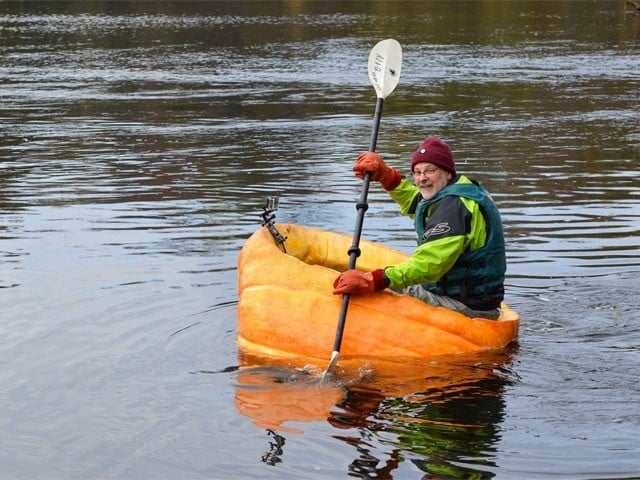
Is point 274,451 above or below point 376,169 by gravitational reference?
below

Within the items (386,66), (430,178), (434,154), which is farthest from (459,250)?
(386,66)

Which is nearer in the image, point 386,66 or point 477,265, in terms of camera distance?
point 477,265

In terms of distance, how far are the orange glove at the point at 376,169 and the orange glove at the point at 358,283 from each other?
906 millimetres

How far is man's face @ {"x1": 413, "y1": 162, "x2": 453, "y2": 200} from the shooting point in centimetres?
739

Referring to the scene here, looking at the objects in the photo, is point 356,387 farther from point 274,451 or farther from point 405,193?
point 405,193

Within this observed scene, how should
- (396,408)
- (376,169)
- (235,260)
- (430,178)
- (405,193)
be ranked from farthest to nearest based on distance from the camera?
(235,260) → (405,193) → (376,169) → (430,178) → (396,408)

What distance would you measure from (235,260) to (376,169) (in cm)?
251

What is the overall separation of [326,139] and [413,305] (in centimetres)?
1007

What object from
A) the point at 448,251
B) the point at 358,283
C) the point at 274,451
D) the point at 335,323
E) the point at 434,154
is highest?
the point at 434,154

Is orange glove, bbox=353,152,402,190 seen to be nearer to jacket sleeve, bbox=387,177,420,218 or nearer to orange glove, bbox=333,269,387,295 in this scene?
jacket sleeve, bbox=387,177,420,218

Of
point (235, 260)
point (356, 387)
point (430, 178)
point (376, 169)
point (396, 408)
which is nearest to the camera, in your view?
point (396, 408)

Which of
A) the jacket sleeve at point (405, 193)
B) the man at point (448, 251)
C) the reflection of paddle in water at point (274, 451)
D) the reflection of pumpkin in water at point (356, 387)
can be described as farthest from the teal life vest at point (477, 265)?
the reflection of paddle in water at point (274, 451)

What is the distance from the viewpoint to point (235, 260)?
10086 millimetres

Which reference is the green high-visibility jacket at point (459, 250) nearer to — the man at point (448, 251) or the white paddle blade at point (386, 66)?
the man at point (448, 251)
